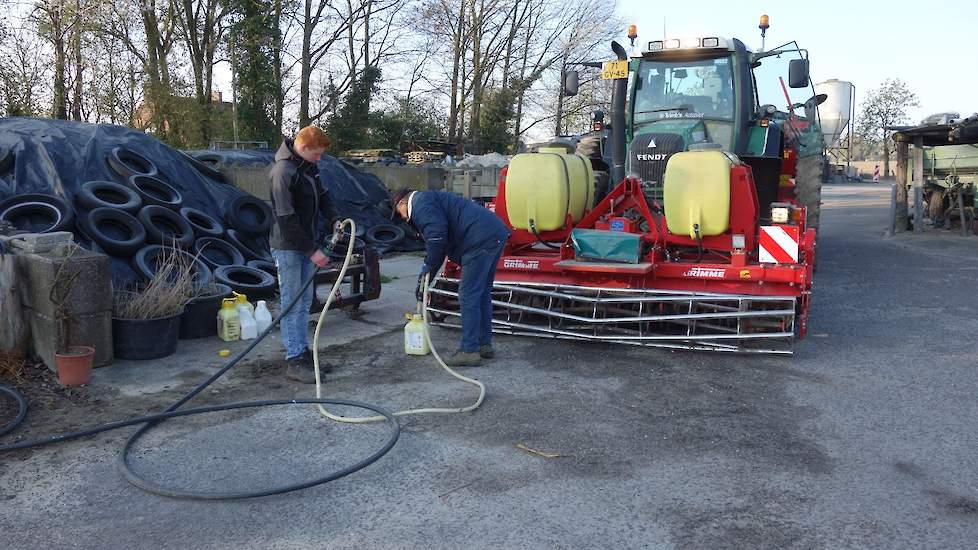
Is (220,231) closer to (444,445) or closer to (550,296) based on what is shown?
(550,296)

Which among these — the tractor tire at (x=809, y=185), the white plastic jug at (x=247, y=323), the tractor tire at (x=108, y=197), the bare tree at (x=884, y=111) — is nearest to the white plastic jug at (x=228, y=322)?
the white plastic jug at (x=247, y=323)

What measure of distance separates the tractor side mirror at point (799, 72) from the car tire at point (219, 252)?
629 cm

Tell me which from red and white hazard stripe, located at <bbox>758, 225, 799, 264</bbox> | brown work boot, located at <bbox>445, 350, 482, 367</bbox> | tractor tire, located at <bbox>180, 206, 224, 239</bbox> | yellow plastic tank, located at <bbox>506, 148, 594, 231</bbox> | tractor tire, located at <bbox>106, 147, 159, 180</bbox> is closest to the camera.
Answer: brown work boot, located at <bbox>445, 350, 482, 367</bbox>

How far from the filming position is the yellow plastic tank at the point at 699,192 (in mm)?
6090

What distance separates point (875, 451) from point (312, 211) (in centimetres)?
394

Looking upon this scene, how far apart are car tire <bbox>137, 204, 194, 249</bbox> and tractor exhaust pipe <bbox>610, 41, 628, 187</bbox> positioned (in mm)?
4655

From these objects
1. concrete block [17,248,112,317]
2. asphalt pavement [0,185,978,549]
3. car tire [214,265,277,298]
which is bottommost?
asphalt pavement [0,185,978,549]

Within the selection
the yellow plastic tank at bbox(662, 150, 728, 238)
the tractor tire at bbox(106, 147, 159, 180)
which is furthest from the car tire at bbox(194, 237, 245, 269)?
the yellow plastic tank at bbox(662, 150, 728, 238)

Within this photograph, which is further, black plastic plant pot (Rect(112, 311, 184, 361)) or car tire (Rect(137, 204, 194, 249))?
car tire (Rect(137, 204, 194, 249))

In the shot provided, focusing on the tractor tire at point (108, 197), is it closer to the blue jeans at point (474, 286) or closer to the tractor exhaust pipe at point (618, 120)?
the blue jeans at point (474, 286)

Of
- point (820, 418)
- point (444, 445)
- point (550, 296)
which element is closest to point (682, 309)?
point (550, 296)

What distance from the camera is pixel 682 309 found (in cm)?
624

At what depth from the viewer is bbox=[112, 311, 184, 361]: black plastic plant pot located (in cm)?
550

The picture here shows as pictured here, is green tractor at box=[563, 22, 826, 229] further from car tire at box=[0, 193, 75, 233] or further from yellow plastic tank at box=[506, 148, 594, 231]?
car tire at box=[0, 193, 75, 233]
